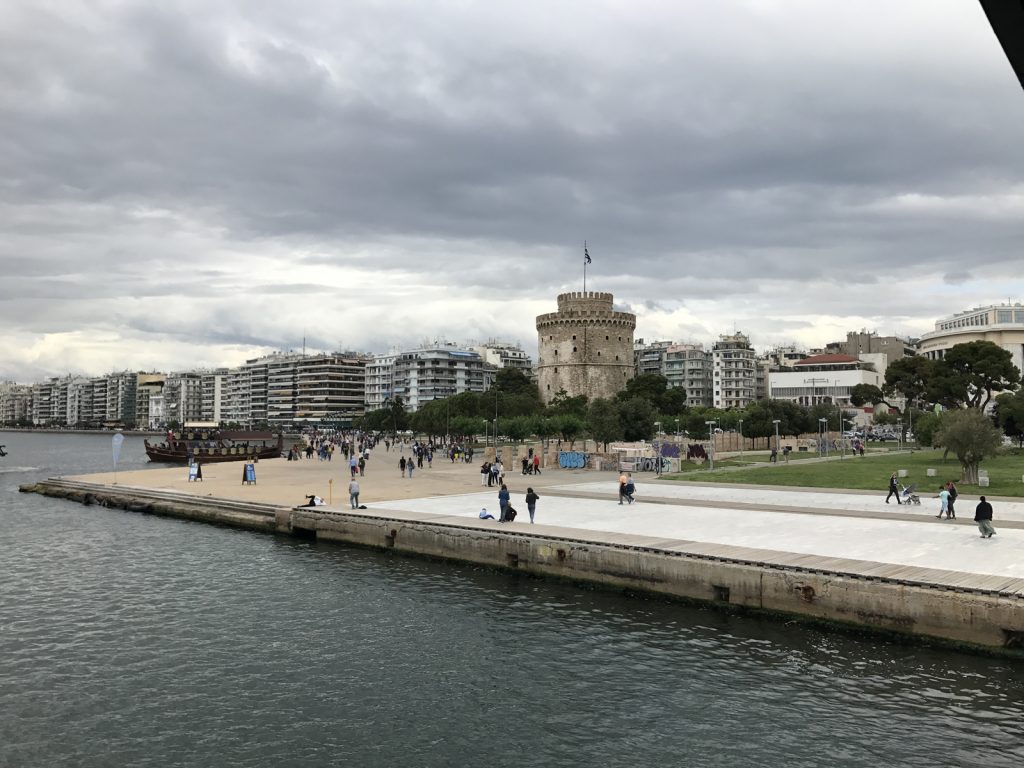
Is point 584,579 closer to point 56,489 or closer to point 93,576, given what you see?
point 93,576

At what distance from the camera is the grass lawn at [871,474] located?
3359 centimetres

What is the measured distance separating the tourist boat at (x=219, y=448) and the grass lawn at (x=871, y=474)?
46.4 m

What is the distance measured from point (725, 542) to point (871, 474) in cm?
2282

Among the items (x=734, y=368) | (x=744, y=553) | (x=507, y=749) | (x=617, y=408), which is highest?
(x=734, y=368)

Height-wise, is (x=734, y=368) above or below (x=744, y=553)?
above

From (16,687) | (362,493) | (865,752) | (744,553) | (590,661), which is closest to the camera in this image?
(865,752)

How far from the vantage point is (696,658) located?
15.4 m

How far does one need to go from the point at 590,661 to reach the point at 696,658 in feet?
6.62

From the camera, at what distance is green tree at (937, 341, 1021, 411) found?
72938mm

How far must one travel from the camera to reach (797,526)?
77.6 feet

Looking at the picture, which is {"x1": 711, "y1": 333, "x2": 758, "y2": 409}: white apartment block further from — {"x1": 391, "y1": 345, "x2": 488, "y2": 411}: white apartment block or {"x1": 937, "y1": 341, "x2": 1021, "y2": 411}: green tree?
{"x1": 937, "y1": 341, "x2": 1021, "y2": 411}: green tree

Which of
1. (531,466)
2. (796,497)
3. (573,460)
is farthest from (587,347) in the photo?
(796,497)

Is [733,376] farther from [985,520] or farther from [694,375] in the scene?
[985,520]

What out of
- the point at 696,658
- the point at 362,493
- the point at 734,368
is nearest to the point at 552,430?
the point at 362,493
